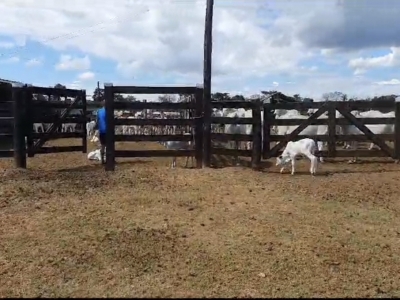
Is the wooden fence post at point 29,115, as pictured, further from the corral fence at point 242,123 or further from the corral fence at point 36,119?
the corral fence at point 242,123

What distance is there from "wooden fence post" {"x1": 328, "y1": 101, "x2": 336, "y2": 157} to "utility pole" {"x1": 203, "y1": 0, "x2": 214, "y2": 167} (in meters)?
2.75

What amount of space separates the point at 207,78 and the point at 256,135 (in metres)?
1.58

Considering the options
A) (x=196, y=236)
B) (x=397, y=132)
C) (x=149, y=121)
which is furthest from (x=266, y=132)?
(x=196, y=236)

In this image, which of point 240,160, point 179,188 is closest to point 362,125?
point 240,160

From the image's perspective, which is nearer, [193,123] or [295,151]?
[295,151]

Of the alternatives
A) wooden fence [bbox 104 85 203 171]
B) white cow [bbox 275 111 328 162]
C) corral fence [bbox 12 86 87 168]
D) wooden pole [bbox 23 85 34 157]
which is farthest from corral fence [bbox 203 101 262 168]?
wooden pole [bbox 23 85 34 157]

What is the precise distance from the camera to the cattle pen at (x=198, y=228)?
4.45 meters

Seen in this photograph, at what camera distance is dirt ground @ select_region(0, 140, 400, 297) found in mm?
4414

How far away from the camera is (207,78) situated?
1136 cm

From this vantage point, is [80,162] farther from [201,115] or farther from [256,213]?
[256,213]

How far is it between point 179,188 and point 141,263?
139 inches

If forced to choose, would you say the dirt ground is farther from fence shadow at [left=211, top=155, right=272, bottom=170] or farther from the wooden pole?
fence shadow at [left=211, top=155, right=272, bottom=170]

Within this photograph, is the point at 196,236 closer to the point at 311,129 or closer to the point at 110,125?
the point at 110,125

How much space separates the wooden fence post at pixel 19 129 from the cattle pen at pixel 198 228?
0.10ft
